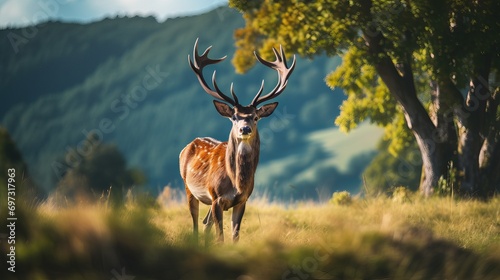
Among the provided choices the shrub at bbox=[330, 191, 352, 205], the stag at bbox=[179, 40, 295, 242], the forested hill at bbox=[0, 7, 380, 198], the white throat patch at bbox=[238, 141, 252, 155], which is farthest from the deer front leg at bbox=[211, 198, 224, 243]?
the forested hill at bbox=[0, 7, 380, 198]

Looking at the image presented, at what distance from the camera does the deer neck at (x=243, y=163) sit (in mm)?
9148

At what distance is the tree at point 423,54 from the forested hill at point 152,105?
9843cm

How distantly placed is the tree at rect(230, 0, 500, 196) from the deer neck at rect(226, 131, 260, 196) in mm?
6068

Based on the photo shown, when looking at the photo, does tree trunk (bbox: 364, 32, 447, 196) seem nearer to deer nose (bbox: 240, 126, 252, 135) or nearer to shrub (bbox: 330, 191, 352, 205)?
shrub (bbox: 330, 191, 352, 205)

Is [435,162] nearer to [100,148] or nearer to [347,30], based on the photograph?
[347,30]

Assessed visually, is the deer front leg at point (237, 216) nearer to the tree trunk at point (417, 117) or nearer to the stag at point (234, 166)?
the stag at point (234, 166)

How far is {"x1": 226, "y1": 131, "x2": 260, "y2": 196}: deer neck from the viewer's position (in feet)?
30.0

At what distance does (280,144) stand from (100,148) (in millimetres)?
115706

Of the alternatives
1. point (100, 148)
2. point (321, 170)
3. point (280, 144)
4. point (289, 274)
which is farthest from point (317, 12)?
point (280, 144)

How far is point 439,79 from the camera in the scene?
16.0 metres

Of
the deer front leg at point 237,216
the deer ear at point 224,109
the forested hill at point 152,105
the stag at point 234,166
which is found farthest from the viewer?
the forested hill at point 152,105

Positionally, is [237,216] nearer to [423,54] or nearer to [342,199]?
[342,199]

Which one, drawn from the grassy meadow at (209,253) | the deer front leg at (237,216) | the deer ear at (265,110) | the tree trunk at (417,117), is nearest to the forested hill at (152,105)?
the tree trunk at (417,117)

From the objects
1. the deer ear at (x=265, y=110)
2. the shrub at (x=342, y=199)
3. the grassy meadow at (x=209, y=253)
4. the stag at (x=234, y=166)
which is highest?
the deer ear at (x=265, y=110)
